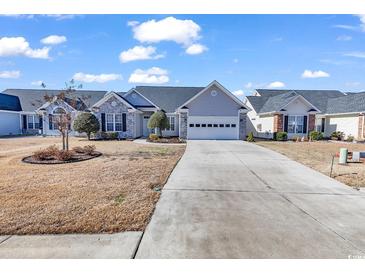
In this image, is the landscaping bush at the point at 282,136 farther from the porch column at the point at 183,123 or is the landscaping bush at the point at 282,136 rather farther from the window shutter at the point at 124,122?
the window shutter at the point at 124,122

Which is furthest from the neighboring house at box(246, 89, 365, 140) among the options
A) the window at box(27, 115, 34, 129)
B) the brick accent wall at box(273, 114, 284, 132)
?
the window at box(27, 115, 34, 129)

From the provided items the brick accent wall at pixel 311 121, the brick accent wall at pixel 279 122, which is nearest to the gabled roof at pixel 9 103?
the brick accent wall at pixel 279 122

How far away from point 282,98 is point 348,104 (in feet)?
20.8

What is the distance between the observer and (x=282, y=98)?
2617cm

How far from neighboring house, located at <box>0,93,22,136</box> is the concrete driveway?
87.9ft

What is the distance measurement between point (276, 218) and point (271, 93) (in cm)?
2931

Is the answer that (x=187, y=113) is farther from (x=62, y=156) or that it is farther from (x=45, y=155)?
(x=45, y=155)

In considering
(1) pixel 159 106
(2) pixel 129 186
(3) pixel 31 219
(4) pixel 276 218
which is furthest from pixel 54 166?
(1) pixel 159 106

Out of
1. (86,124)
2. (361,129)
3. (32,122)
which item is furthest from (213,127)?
(32,122)

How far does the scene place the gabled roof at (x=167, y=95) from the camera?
26.8 m

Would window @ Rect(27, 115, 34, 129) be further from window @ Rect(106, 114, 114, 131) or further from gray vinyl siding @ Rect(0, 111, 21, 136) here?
window @ Rect(106, 114, 114, 131)

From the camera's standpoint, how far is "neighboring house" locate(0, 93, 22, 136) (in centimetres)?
2667

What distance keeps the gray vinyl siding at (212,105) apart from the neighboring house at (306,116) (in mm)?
4918

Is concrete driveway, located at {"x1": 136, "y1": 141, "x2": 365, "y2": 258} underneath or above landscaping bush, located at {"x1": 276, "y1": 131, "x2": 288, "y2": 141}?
underneath
